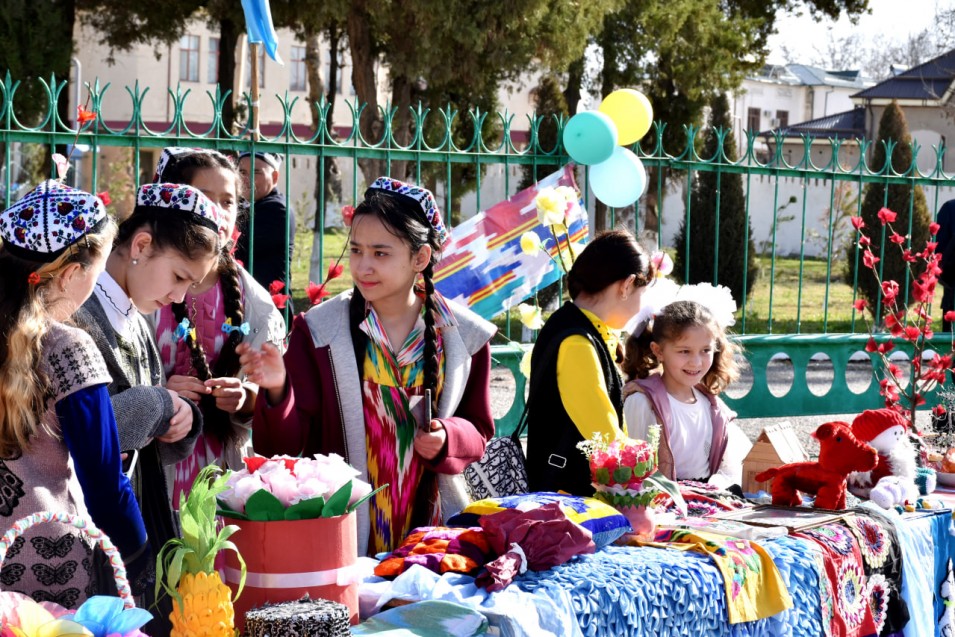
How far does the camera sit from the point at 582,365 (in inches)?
118

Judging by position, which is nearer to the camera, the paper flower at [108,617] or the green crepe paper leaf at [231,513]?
the paper flower at [108,617]

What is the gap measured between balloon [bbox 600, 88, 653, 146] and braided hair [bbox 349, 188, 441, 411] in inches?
104

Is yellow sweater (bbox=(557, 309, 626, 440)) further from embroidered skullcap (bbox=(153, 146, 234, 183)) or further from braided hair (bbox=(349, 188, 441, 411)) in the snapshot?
embroidered skullcap (bbox=(153, 146, 234, 183))

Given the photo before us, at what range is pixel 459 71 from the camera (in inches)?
505

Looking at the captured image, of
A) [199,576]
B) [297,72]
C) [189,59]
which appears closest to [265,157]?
[199,576]

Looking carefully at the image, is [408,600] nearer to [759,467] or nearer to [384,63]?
[759,467]

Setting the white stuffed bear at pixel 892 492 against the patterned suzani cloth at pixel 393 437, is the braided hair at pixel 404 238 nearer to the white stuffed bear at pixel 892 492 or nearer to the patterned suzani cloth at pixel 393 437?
the patterned suzani cloth at pixel 393 437

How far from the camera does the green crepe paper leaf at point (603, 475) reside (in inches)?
104

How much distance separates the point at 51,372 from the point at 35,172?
18408mm

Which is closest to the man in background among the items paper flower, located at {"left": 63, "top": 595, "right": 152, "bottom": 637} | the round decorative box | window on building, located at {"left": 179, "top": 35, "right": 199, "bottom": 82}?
the round decorative box

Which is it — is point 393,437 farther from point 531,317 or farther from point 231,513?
point 531,317

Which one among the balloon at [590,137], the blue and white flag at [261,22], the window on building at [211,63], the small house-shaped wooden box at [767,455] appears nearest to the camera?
the small house-shaped wooden box at [767,455]

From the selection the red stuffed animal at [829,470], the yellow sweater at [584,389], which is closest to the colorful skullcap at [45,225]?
the yellow sweater at [584,389]

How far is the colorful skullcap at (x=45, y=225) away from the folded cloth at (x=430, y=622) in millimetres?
839
